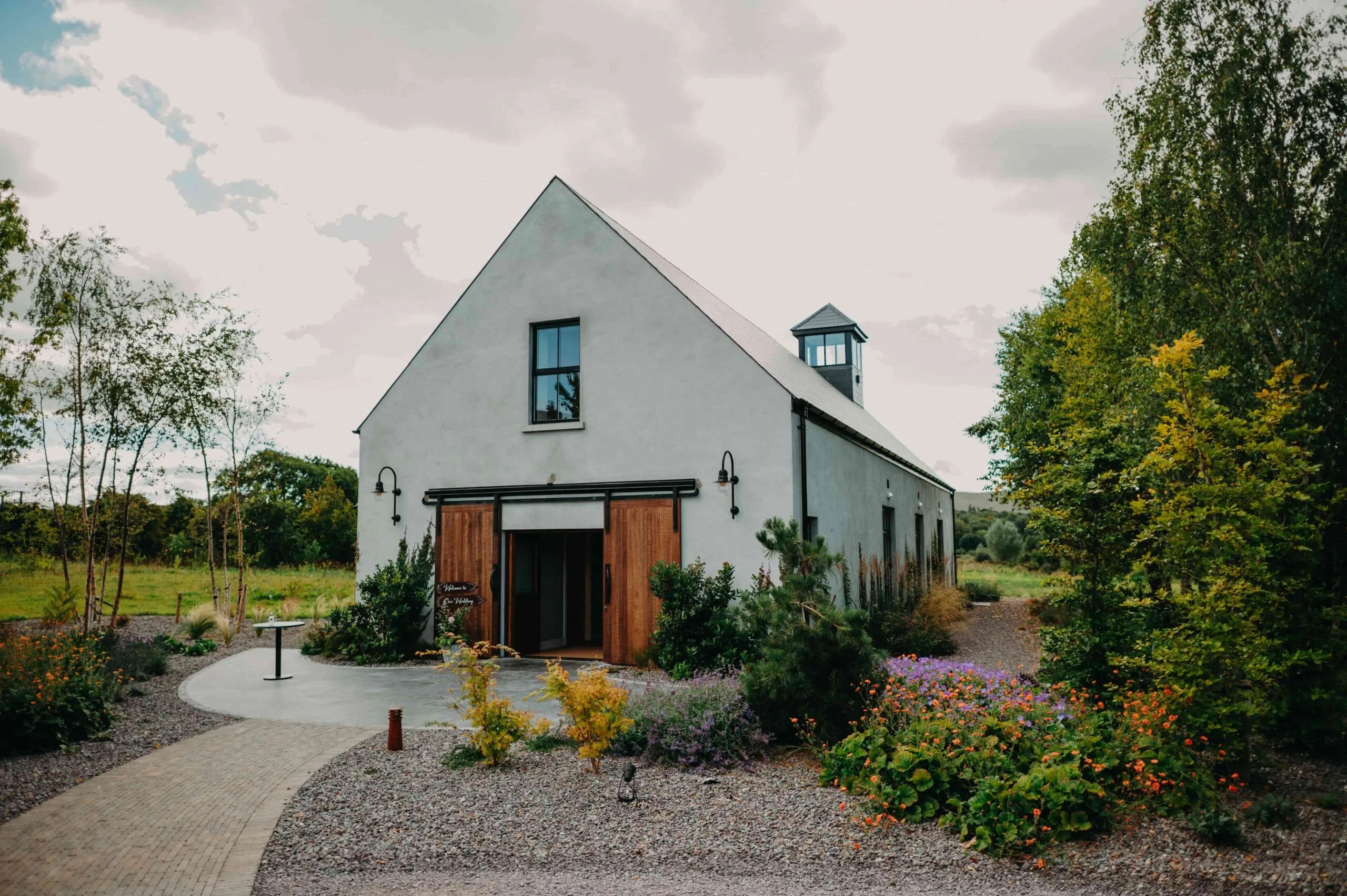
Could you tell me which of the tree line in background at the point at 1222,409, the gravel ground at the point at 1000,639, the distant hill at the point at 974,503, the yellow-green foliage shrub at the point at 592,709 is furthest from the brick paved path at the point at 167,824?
the distant hill at the point at 974,503

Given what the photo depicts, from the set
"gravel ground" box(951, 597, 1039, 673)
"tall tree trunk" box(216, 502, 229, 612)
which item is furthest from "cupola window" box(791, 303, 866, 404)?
"tall tree trunk" box(216, 502, 229, 612)

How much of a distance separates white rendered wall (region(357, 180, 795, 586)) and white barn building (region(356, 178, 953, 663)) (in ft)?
0.08

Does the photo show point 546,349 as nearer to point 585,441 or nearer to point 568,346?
point 568,346

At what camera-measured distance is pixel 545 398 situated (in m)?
12.7

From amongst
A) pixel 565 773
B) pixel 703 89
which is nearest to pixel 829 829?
pixel 565 773

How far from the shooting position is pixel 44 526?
533 inches

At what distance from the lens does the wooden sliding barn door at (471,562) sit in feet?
41.0

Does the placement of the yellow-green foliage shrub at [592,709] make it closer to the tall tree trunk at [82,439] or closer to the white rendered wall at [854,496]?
the white rendered wall at [854,496]

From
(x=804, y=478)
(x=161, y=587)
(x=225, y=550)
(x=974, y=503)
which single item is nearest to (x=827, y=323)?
(x=804, y=478)

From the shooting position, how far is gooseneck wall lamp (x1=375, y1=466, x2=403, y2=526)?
13297 mm

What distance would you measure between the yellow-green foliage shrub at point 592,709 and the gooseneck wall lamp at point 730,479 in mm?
4980

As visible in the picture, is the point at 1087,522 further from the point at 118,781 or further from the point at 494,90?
the point at 118,781

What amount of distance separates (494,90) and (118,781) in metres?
7.57

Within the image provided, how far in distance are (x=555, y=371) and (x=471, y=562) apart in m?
3.47
